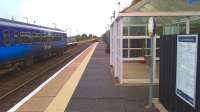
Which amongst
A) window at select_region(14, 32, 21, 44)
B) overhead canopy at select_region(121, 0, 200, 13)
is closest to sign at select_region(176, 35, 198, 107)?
overhead canopy at select_region(121, 0, 200, 13)

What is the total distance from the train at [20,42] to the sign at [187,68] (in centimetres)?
1162

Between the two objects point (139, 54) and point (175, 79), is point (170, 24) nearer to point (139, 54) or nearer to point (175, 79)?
point (139, 54)

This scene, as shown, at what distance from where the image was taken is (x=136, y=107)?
9727 mm

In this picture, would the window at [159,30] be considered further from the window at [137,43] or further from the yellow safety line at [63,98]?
the yellow safety line at [63,98]

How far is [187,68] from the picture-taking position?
732cm

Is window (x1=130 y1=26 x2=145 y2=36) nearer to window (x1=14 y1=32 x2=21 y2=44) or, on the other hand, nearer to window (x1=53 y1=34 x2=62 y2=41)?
window (x1=14 y1=32 x2=21 y2=44)

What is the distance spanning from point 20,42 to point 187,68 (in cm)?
1561

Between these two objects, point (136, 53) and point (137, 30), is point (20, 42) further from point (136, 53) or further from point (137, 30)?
point (136, 53)

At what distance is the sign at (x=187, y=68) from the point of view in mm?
6941

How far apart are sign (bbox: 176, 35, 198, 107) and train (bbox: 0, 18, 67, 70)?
1162 cm

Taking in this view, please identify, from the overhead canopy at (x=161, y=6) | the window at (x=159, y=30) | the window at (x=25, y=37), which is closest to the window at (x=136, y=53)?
the window at (x=159, y=30)

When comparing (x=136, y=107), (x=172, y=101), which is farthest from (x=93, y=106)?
(x=172, y=101)

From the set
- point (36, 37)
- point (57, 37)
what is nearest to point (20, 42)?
point (36, 37)

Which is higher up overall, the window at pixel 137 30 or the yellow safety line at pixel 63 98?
the window at pixel 137 30
